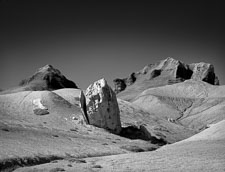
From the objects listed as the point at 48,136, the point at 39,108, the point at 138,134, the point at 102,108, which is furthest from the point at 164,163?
the point at 39,108

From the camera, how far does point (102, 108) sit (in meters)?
50.7

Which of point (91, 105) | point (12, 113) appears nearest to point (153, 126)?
point (91, 105)

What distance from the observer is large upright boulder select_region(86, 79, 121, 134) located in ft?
165

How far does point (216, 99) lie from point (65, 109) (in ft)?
350

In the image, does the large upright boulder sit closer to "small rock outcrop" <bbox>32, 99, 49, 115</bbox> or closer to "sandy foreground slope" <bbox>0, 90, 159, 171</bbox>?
"sandy foreground slope" <bbox>0, 90, 159, 171</bbox>

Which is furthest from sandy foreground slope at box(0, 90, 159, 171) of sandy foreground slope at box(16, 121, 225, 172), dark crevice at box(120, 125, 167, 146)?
dark crevice at box(120, 125, 167, 146)

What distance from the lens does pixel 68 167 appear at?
23609 millimetres

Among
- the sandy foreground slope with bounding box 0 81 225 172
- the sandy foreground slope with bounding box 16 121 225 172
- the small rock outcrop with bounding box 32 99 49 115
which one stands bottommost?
the sandy foreground slope with bounding box 16 121 225 172

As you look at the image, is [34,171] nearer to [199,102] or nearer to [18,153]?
[18,153]

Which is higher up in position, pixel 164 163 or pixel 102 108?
pixel 102 108

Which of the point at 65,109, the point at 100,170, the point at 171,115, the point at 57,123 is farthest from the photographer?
the point at 171,115

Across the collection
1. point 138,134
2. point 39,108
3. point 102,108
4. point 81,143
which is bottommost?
point 81,143

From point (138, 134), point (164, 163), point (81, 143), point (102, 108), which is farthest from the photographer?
point (138, 134)

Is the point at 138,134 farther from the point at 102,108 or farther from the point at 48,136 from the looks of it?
the point at 48,136
